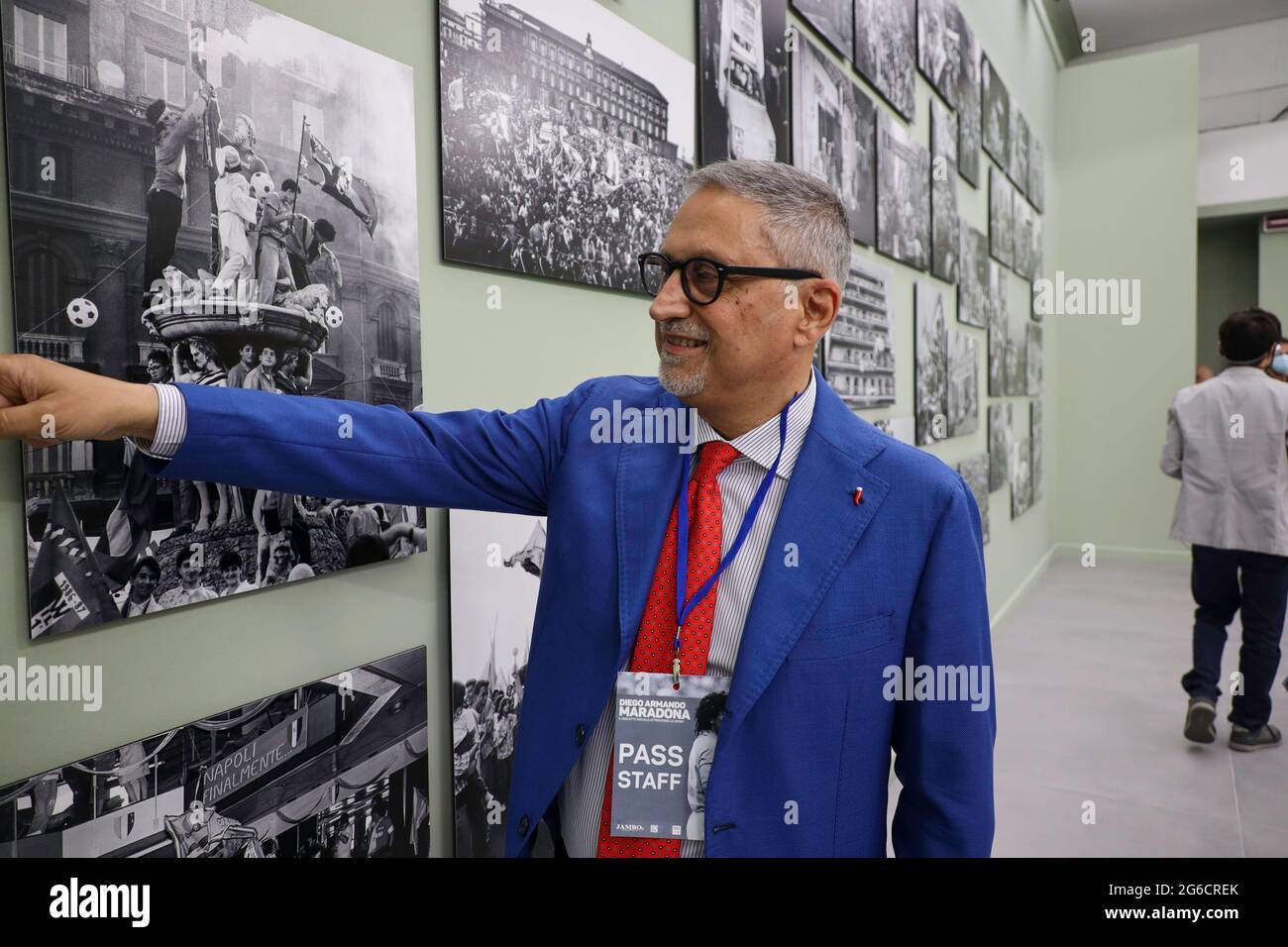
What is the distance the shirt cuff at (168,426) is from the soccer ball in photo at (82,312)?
Result: 0.50 ft

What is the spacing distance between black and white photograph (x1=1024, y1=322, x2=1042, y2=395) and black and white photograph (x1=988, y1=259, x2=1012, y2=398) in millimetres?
1155

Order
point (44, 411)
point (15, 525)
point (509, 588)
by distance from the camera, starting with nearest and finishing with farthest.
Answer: point (44, 411)
point (15, 525)
point (509, 588)

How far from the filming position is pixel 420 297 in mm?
1930

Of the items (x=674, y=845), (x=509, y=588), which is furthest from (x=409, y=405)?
(x=674, y=845)

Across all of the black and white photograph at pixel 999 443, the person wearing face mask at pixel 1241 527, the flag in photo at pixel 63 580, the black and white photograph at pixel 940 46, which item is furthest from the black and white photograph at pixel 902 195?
the flag in photo at pixel 63 580

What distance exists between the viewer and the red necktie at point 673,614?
1.58 metres

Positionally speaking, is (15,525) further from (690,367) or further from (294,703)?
Answer: (690,367)

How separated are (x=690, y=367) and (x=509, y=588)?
0.84 meters

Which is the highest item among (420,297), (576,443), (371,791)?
(420,297)

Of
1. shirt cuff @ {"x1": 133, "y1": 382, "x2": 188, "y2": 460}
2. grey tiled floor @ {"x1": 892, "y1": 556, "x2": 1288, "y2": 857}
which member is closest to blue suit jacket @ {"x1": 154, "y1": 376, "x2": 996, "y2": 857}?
shirt cuff @ {"x1": 133, "y1": 382, "x2": 188, "y2": 460}

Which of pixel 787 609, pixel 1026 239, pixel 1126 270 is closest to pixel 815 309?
pixel 787 609

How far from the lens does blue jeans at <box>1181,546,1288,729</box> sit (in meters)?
4.65

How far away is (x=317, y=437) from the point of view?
1493 millimetres

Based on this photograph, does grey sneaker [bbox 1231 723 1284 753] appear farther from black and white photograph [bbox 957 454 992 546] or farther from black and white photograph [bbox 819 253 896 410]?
black and white photograph [bbox 819 253 896 410]
